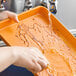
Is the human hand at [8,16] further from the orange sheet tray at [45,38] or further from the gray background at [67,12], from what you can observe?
the gray background at [67,12]

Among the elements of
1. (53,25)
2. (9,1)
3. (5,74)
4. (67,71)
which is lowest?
(5,74)

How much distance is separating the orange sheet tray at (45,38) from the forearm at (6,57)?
0.16m

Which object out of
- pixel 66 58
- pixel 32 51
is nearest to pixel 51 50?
pixel 66 58

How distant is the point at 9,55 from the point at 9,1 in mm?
465

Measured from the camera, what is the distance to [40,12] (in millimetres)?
766

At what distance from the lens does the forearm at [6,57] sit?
406 mm

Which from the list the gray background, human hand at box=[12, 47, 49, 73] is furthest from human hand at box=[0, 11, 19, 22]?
the gray background

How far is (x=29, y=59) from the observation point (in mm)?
440

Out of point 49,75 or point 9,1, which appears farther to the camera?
point 9,1

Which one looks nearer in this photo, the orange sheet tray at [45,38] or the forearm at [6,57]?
the forearm at [6,57]

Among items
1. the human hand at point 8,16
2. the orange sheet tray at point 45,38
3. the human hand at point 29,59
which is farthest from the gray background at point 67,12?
the human hand at point 29,59

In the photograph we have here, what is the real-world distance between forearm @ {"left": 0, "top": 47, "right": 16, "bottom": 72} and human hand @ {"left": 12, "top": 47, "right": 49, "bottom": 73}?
0.04 ft

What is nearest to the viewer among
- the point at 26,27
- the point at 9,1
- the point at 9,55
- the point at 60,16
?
the point at 9,55

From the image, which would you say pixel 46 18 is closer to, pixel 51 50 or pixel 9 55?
pixel 51 50
